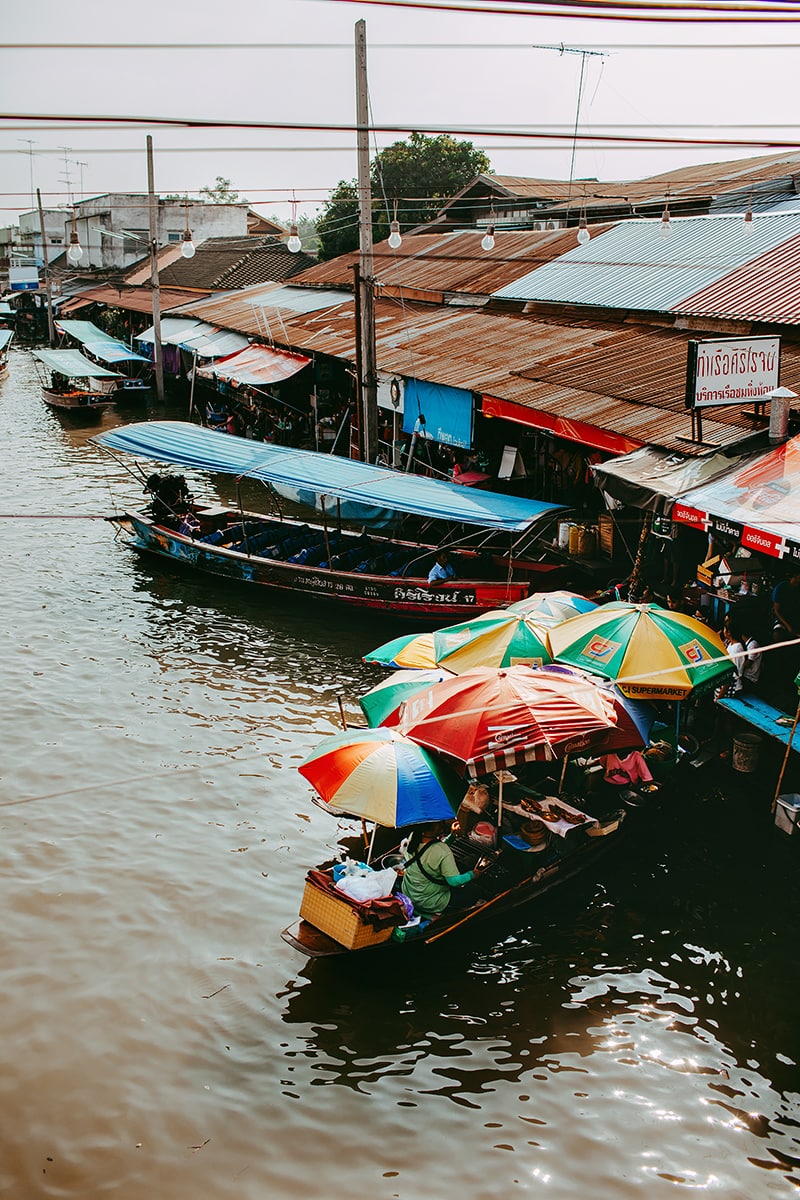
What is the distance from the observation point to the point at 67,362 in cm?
4228

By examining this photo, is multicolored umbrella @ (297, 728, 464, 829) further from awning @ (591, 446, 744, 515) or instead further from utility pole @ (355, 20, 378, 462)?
utility pole @ (355, 20, 378, 462)

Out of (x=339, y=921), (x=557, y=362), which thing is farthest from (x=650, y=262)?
(x=339, y=921)

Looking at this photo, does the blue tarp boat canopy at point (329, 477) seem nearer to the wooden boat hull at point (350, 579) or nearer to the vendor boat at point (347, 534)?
the vendor boat at point (347, 534)

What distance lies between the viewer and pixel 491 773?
352 inches

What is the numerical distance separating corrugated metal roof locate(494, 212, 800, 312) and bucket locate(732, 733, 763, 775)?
9522 mm

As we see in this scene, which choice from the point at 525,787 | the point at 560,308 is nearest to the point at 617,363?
the point at 560,308

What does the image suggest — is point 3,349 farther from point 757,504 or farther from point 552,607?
point 757,504

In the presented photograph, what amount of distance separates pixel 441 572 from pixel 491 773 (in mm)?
6815

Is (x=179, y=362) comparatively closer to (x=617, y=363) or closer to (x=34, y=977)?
(x=617, y=363)

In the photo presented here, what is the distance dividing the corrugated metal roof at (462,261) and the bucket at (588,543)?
370 inches

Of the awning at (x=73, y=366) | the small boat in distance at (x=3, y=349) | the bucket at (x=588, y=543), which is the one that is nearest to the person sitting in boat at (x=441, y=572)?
the bucket at (x=588, y=543)

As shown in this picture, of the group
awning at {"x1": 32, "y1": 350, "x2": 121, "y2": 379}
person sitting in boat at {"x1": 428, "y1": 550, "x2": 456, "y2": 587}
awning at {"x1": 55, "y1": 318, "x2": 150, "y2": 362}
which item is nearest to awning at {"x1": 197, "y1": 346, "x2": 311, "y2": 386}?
awning at {"x1": 32, "y1": 350, "x2": 121, "y2": 379}

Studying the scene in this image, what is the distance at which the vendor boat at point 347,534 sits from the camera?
1527cm

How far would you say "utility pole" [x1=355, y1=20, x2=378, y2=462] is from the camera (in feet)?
58.4
